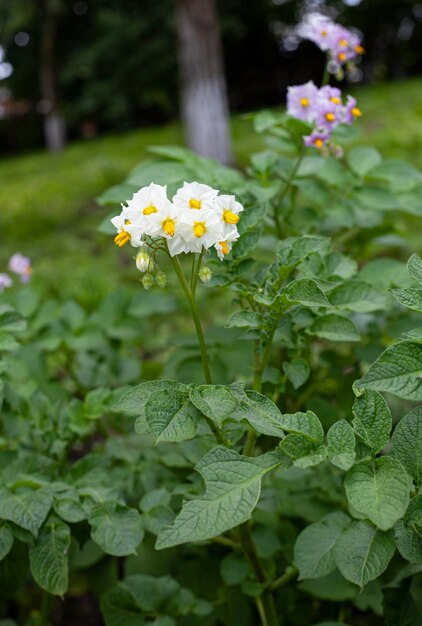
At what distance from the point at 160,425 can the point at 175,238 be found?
25 cm

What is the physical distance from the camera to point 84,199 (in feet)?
17.5

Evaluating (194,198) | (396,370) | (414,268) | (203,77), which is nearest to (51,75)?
(203,77)

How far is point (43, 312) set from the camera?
67.8 inches

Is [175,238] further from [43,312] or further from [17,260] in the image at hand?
[17,260]

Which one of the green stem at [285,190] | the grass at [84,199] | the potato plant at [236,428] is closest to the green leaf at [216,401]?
the potato plant at [236,428]

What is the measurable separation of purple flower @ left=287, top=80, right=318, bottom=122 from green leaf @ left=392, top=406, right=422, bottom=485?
0.70m

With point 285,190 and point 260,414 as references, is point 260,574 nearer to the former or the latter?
point 260,414

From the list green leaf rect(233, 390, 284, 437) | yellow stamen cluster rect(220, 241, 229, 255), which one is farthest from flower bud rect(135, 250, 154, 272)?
green leaf rect(233, 390, 284, 437)

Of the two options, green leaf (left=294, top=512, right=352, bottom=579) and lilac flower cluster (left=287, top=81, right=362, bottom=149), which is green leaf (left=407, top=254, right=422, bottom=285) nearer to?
green leaf (left=294, top=512, right=352, bottom=579)

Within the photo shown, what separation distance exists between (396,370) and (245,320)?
0.24m

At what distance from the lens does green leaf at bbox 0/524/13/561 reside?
963mm

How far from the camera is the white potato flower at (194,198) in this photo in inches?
34.9

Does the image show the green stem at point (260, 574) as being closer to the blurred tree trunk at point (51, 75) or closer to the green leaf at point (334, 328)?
the green leaf at point (334, 328)

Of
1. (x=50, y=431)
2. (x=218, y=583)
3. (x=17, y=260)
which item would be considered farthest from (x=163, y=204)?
(x=17, y=260)
